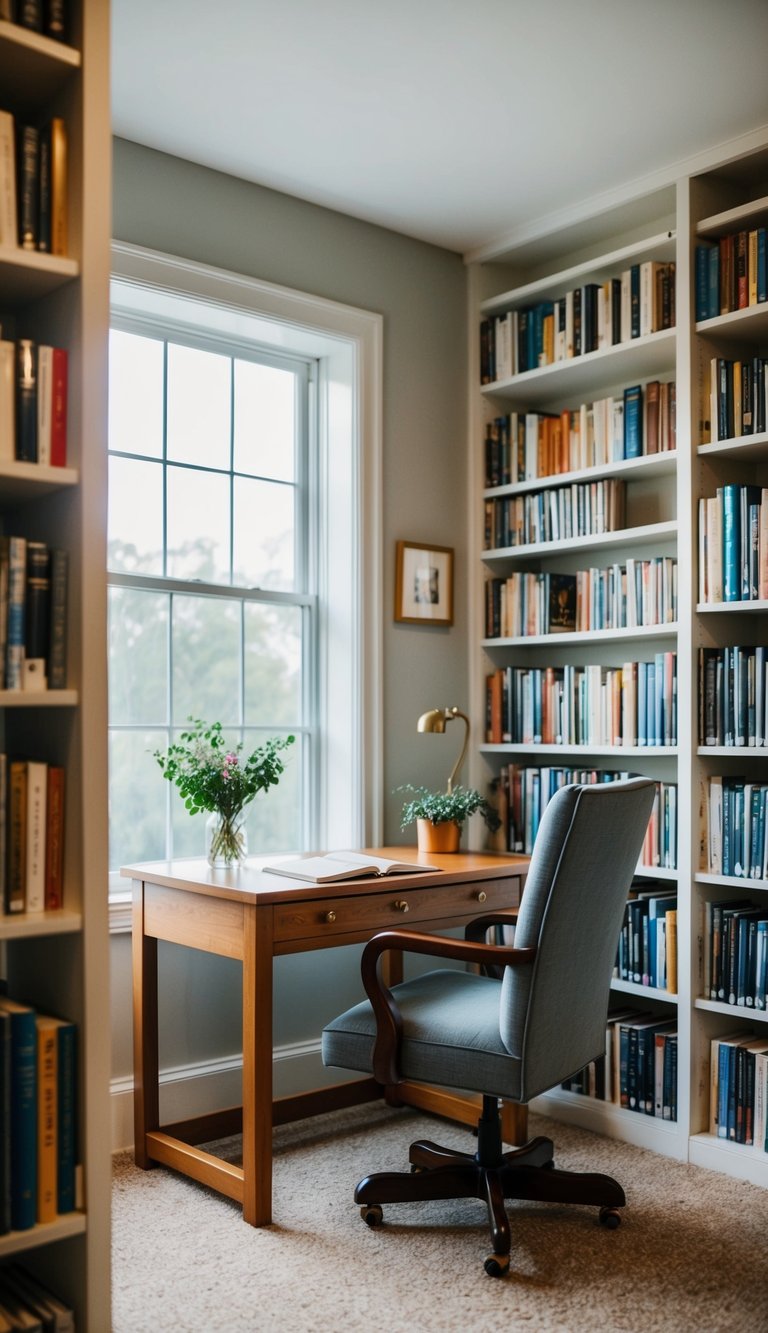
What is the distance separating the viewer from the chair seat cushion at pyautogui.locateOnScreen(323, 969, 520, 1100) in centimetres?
245

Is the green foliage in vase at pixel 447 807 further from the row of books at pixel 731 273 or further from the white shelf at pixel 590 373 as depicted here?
the row of books at pixel 731 273

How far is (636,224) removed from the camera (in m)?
3.62

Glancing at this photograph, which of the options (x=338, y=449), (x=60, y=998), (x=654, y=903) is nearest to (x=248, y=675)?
(x=338, y=449)

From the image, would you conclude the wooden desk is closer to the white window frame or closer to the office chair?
the office chair

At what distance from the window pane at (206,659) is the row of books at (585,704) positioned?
0.92 meters

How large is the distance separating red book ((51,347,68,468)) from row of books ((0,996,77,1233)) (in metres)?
0.90

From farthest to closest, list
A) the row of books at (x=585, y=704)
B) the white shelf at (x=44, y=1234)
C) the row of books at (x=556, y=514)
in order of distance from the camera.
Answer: the row of books at (x=556, y=514) → the row of books at (x=585, y=704) → the white shelf at (x=44, y=1234)

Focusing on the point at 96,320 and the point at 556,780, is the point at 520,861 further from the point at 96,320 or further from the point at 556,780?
the point at 96,320

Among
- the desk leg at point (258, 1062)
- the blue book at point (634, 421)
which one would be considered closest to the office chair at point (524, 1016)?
the desk leg at point (258, 1062)

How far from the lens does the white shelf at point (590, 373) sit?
11.1 feet

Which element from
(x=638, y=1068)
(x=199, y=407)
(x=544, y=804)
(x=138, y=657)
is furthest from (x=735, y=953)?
(x=199, y=407)

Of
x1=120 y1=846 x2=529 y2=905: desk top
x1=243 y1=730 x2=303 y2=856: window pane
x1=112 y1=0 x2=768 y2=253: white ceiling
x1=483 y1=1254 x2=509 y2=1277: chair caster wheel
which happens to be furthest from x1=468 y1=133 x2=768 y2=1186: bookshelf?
x1=483 y1=1254 x2=509 y2=1277: chair caster wheel

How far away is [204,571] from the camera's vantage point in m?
3.49

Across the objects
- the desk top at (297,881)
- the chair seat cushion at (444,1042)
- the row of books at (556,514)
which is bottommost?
the chair seat cushion at (444,1042)
